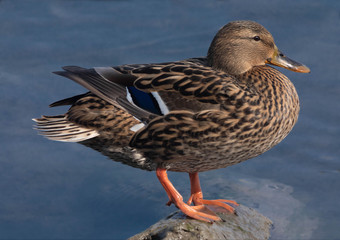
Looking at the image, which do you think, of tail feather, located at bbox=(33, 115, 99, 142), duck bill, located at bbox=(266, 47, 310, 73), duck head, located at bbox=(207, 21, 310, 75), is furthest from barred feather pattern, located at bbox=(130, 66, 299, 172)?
tail feather, located at bbox=(33, 115, 99, 142)

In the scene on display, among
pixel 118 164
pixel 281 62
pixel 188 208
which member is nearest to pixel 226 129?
pixel 188 208

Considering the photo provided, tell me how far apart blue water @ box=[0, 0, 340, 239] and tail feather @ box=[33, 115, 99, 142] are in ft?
3.27

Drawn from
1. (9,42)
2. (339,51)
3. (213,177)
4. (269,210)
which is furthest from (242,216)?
(9,42)

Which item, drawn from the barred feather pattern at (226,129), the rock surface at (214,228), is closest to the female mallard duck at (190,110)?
the barred feather pattern at (226,129)

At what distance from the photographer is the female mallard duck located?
5.26 metres

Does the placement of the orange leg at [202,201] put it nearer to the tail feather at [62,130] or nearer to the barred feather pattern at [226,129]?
the barred feather pattern at [226,129]

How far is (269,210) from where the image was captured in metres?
6.34

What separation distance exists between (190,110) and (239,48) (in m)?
0.68

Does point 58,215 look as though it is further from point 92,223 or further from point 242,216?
point 242,216

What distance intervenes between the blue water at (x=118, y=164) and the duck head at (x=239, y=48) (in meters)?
1.42

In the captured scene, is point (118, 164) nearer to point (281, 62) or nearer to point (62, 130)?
point (62, 130)

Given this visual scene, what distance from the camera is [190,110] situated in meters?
5.30

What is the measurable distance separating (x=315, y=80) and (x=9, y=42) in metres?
3.54

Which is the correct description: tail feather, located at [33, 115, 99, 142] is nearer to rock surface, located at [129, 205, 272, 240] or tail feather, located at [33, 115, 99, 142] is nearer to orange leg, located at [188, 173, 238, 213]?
rock surface, located at [129, 205, 272, 240]
